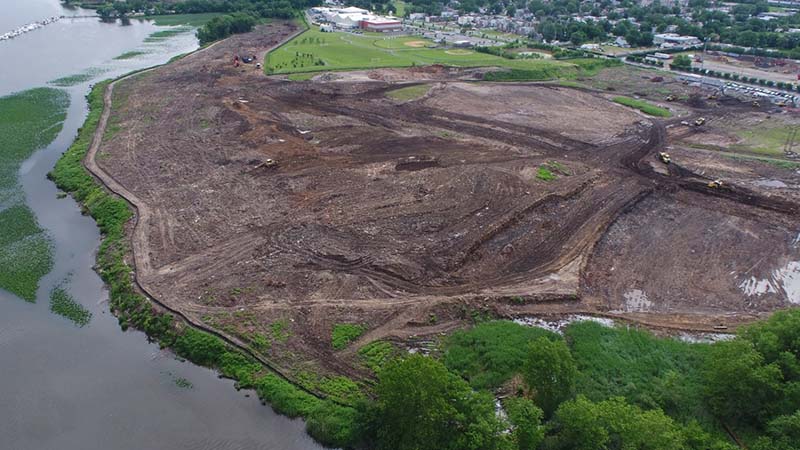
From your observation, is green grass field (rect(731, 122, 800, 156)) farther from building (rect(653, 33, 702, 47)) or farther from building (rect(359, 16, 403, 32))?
building (rect(359, 16, 403, 32))

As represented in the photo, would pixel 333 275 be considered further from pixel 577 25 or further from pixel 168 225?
pixel 577 25

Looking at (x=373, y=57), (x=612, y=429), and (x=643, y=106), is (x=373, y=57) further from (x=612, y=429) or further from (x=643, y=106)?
(x=612, y=429)

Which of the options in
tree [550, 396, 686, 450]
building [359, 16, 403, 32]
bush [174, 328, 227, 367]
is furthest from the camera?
building [359, 16, 403, 32]

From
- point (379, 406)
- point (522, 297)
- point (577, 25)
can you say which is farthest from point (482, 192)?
point (577, 25)

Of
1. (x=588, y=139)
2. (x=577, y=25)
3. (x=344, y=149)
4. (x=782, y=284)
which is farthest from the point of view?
(x=577, y=25)

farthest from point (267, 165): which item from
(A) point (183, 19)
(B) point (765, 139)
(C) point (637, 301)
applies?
(A) point (183, 19)

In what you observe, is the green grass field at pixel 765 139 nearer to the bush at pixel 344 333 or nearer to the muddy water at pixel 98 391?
the bush at pixel 344 333

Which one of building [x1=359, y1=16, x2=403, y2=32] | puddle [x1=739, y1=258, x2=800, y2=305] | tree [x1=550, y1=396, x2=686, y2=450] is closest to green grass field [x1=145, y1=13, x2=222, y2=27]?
building [x1=359, y1=16, x2=403, y2=32]
